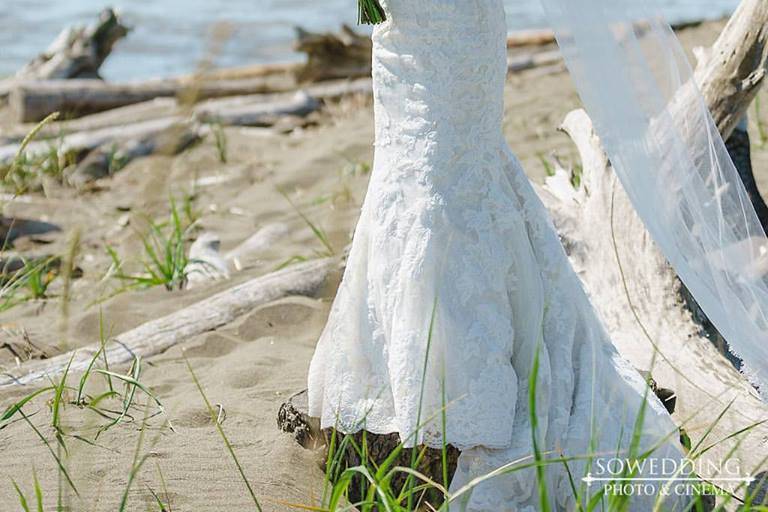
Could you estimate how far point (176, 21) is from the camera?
49.9ft

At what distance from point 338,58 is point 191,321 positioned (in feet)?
19.8

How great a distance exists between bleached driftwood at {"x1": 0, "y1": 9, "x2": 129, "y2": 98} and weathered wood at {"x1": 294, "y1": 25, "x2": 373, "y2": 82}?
1.76m

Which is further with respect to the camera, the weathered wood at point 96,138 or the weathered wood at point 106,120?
the weathered wood at point 106,120

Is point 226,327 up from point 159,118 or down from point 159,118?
down

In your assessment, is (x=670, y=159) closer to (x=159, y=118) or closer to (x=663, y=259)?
(x=663, y=259)

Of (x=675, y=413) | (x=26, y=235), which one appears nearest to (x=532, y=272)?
(x=675, y=413)

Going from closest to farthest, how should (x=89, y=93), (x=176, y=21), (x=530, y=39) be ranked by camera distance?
(x=89, y=93)
(x=530, y=39)
(x=176, y=21)

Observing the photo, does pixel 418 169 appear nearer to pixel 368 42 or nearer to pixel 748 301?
pixel 748 301

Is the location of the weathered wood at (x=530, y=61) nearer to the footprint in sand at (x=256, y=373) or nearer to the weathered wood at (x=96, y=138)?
the weathered wood at (x=96, y=138)

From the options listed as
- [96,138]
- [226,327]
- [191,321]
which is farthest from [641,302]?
[96,138]

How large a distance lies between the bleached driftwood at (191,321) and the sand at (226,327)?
2.7 inches

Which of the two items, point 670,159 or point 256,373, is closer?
point 670,159

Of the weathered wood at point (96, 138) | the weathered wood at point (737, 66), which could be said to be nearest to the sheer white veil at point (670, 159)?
the weathered wood at point (737, 66)

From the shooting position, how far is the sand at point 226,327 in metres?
2.75
